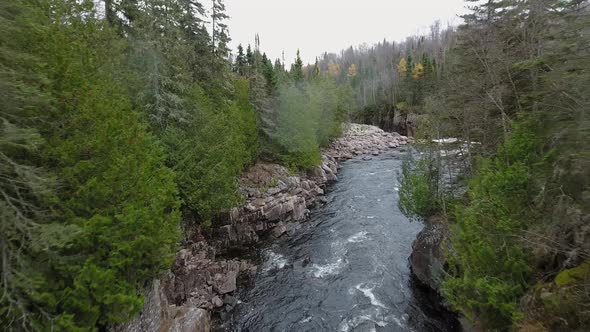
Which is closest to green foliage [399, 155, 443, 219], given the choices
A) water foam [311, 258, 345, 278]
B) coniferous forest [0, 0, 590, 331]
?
coniferous forest [0, 0, 590, 331]

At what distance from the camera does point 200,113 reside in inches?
749

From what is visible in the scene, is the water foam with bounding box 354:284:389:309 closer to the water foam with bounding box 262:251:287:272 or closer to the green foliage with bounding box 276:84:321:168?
the water foam with bounding box 262:251:287:272

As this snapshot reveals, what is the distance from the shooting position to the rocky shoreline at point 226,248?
11.1 meters

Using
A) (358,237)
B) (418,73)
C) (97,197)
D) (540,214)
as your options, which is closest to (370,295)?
(358,237)

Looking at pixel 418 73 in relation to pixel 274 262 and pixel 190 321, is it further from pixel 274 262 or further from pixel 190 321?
pixel 190 321

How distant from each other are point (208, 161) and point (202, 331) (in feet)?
31.1

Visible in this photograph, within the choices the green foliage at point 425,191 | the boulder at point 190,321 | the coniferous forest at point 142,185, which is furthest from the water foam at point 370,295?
the boulder at point 190,321

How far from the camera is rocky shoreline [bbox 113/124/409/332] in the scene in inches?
437

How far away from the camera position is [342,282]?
1576 centimetres

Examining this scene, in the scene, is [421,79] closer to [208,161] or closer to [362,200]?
[362,200]

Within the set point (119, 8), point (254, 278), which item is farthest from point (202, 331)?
point (119, 8)

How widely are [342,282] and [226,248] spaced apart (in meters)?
7.75

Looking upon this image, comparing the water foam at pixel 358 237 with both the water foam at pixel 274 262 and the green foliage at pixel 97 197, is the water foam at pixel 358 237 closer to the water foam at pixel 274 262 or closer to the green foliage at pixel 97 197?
the water foam at pixel 274 262

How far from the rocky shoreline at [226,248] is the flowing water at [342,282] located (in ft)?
3.79
